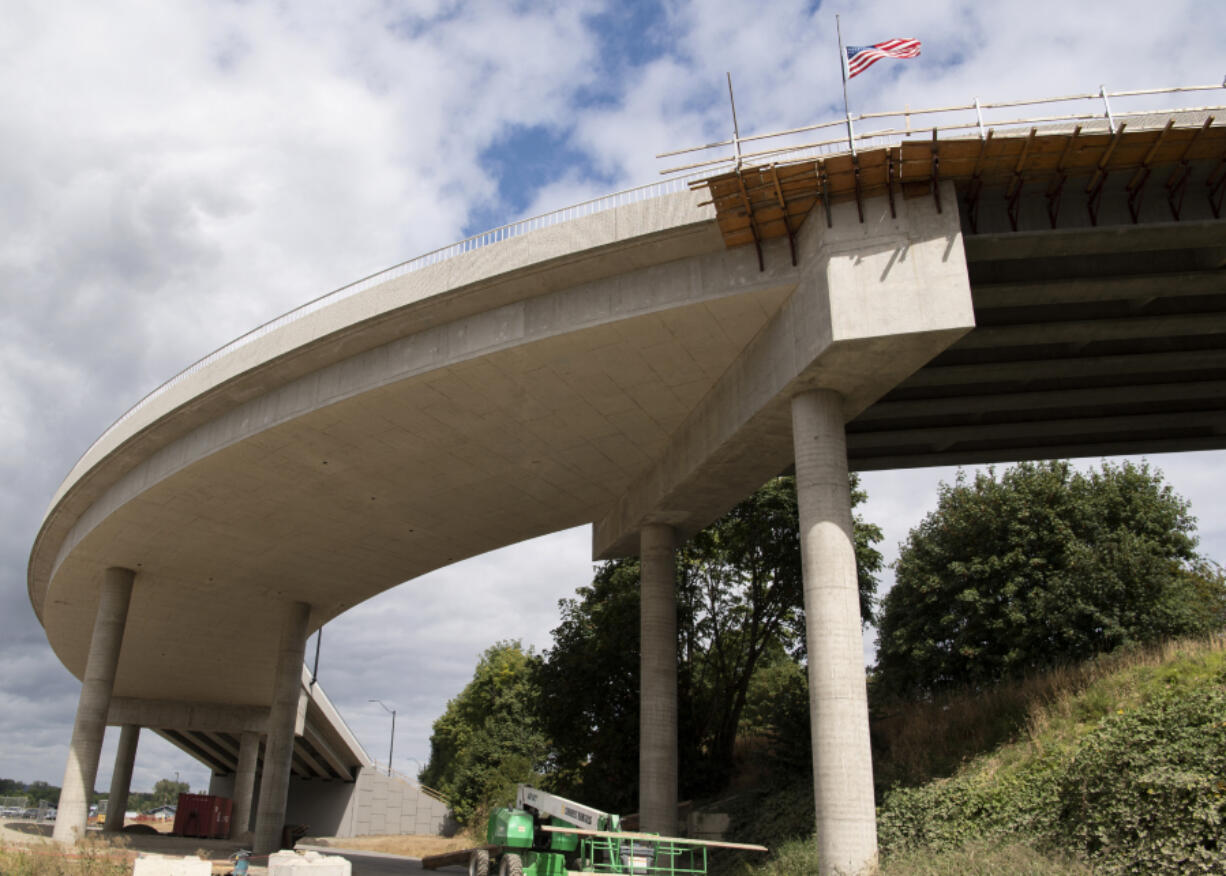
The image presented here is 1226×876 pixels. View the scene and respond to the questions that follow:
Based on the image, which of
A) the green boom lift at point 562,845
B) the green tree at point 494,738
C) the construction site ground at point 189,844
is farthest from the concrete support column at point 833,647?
the green tree at point 494,738

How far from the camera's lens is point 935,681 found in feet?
89.6

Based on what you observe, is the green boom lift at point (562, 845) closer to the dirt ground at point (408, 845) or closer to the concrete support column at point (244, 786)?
the dirt ground at point (408, 845)

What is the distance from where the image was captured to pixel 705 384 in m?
21.3

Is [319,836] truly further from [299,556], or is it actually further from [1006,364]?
[1006,364]

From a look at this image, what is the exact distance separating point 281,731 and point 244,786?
22225 millimetres

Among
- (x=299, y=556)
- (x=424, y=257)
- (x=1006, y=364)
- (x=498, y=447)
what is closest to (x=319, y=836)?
(x=299, y=556)

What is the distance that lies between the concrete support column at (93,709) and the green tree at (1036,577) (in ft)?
85.5

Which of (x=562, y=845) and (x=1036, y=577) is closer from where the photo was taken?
(x=562, y=845)

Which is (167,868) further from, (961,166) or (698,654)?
(698,654)

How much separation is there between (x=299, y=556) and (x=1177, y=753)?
28412 mm

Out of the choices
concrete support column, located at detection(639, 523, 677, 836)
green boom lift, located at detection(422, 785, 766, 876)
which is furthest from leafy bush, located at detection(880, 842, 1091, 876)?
concrete support column, located at detection(639, 523, 677, 836)

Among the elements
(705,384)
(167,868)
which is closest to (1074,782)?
(705,384)

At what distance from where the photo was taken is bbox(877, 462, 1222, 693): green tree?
75.6 ft

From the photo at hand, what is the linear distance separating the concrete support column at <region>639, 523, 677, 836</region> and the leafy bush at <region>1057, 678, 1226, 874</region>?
1090 cm
